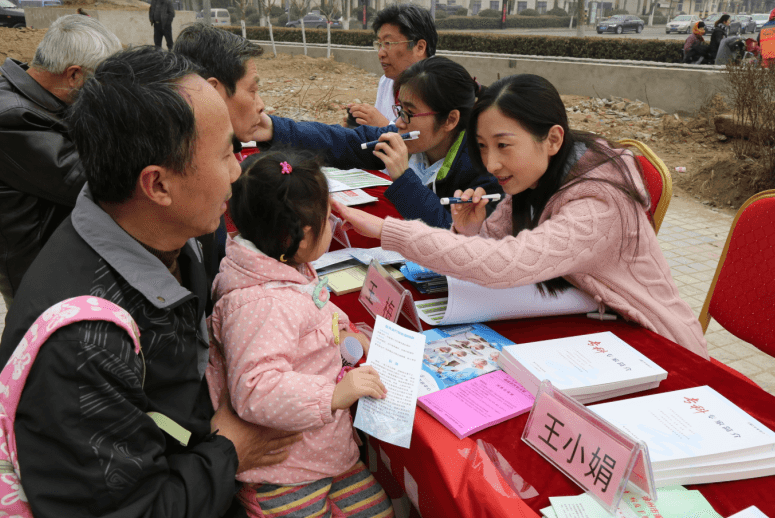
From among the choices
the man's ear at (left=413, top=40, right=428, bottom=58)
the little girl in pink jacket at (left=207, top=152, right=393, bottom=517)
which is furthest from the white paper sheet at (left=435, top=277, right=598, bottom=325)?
the man's ear at (left=413, top=40, right=428, bottom=58)

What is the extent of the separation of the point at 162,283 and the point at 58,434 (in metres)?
0.31

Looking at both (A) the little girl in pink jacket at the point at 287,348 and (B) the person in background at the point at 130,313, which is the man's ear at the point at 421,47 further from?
(B) the person in background at the point at 130,313

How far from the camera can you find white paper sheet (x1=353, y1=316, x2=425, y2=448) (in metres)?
1.09

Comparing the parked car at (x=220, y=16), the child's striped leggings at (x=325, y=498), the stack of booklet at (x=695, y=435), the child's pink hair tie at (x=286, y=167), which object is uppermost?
the parked car at (x=220, y=16)

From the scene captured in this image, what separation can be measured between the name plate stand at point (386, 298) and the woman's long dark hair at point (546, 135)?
16.9 inches

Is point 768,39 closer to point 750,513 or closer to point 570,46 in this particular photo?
point 750,513

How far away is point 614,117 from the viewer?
8.93 meters

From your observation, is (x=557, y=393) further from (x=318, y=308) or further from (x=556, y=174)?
(x=556, y=174)

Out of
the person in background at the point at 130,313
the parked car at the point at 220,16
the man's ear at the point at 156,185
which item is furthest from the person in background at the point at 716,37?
the parked car at the point at 220,16

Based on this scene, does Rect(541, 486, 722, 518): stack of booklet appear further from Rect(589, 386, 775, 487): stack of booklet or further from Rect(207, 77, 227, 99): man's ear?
Rect(207, 77, 227, 99): man's ear

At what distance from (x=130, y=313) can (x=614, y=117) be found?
950 cm

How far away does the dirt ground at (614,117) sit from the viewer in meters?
6.04

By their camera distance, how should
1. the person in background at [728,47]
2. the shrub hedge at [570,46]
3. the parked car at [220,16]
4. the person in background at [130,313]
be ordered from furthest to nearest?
the parked car at [220,16] < the shrub hedge at [570,46] < the person in background at [728,47] < the person in background at [130,313]

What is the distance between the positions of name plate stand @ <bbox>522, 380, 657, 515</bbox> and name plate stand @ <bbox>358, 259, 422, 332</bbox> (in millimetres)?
461
